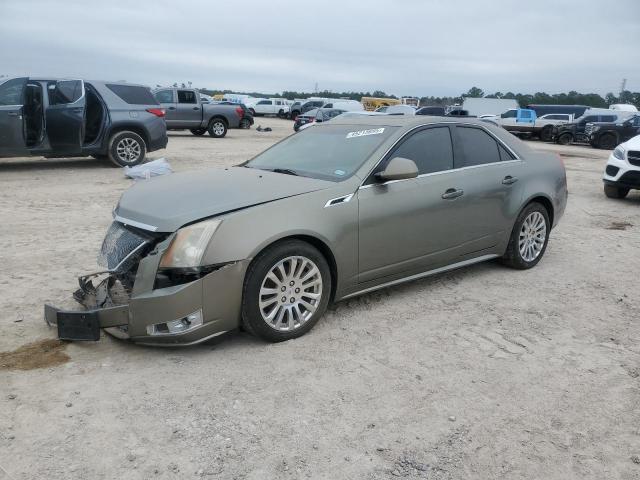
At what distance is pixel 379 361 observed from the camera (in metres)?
3.65

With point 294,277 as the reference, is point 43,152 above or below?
above

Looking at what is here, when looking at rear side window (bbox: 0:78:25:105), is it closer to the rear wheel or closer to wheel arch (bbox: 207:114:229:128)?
wheel arch (bbox: 207:114:229:128)

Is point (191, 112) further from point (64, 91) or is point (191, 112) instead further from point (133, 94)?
point (64, 91)

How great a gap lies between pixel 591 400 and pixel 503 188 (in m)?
2.45

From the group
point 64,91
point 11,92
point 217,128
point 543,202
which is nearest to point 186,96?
point 217,128

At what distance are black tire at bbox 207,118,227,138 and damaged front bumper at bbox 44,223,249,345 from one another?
67.0 ft

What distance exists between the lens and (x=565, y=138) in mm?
28922

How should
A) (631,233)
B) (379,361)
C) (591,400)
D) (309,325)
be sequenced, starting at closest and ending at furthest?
(591,400) → (379,361) → (309,325) → (631,233)

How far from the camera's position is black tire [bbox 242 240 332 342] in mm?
3621

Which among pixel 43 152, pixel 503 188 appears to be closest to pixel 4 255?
pixel 503 188

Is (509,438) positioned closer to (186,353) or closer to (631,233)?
(186,353)

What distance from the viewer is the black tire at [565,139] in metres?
28.8

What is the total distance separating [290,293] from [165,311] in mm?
849

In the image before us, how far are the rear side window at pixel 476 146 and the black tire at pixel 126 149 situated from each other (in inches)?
343
